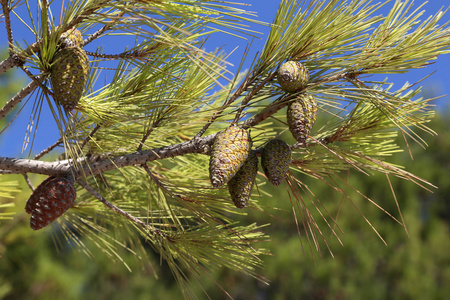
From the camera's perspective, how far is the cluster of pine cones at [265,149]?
1.38 ft

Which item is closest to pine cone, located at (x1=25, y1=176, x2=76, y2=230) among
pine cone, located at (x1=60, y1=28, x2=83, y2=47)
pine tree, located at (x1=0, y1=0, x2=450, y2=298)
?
pine tree, located at (x1=0, y1=0, x2=450, y2=298)

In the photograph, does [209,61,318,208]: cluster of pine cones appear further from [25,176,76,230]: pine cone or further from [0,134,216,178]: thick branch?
[25,176,76,230]: pine cone

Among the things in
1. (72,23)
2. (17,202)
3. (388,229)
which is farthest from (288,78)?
(388,229)

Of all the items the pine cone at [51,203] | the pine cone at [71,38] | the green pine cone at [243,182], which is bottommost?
the pine cone at [51,203]

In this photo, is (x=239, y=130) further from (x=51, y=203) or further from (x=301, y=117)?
(x=51, y=203)

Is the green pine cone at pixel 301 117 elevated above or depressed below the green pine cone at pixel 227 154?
above

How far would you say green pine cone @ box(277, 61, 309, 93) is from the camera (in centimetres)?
44

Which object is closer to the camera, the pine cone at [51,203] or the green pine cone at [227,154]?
the green pine cone at [227,154]

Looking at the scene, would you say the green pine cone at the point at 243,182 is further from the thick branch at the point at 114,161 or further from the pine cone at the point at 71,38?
the pine cone at the point at 71,38

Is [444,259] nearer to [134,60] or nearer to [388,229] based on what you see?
[388,229]

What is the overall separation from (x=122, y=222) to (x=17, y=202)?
1.36 metres

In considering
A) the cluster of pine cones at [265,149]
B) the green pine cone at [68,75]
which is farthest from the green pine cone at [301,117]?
the green pine cone at [68,75]

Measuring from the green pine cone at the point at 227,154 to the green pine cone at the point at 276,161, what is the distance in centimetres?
2

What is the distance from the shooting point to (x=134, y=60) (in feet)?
1.65
